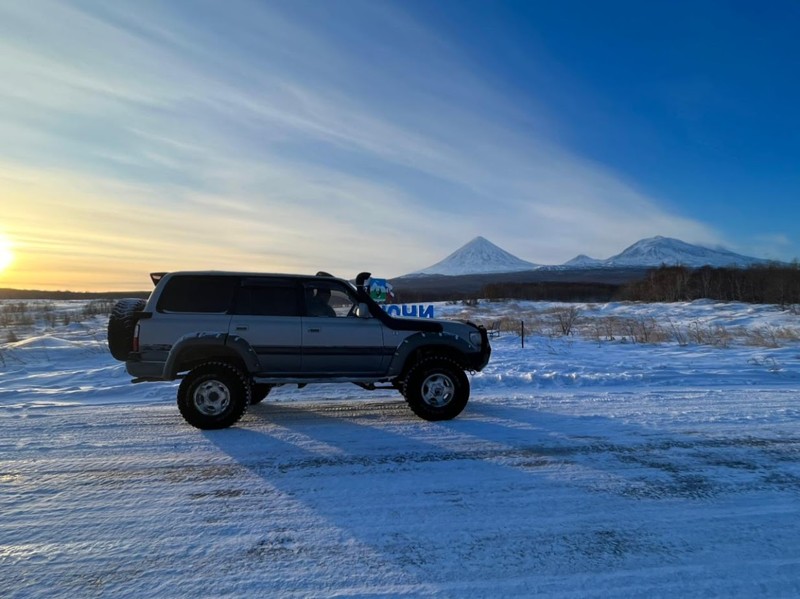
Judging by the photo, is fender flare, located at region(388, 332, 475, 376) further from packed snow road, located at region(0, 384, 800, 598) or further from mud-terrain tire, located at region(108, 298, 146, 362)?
mud-terrain tire, located at region(108, 298, 146, 362)

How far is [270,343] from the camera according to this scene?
6.39 metres

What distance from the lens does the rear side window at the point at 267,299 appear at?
6.45 metres

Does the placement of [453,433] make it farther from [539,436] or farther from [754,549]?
[754,549]

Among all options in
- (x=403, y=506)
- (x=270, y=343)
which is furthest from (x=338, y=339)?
(x=403, y=506)

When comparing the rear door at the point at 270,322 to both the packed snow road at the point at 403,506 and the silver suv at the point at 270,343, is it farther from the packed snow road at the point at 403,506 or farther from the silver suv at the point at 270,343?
the packed snow road at the point at 403,506

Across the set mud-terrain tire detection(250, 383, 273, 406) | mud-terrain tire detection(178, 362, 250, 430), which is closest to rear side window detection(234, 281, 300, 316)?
mud-terrain tire detection(178, 362, 250, 430)

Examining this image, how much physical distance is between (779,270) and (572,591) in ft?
245

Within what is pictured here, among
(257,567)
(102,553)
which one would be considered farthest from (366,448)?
(102,553)

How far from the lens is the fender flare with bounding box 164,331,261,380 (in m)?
6.06

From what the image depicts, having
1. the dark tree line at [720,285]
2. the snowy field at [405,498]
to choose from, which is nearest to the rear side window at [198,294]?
the snowy field at [405,498]

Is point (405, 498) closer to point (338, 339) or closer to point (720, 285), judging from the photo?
point (338, 339)

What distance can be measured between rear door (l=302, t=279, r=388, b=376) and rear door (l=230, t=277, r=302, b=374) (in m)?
0.15

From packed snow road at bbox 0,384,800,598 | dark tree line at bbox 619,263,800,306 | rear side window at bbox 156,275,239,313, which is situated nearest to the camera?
packed snow road at bbox 0,384,800,598

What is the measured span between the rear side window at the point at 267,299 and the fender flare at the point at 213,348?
0.43 metres
